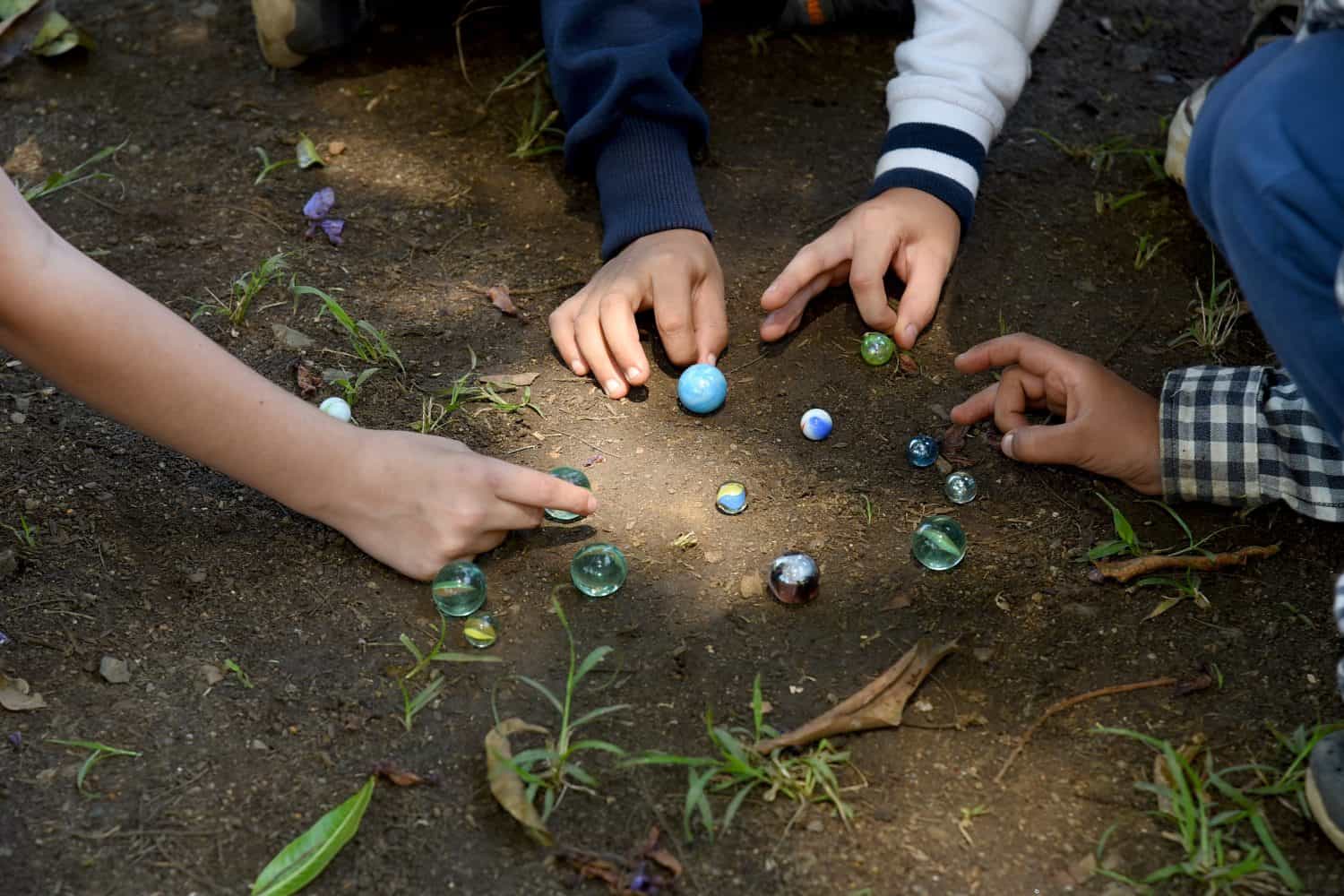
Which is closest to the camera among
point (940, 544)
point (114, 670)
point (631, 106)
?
point (114, 670)

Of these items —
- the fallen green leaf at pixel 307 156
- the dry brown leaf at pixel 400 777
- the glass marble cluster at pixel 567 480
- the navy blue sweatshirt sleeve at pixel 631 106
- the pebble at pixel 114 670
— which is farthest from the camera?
the fallen green leaf at pixel 307 156

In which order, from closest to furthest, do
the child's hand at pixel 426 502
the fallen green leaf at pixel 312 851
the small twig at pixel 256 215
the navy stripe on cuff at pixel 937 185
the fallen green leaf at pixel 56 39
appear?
1. the fallen green leaf at pixel 312 851
2. the child's hand at pixel 426 502
3. the navy stripe on cuff at pixel 937 185
4. the small twig at pixel 256 215
5. the fallen green leaf at pixel 56 39

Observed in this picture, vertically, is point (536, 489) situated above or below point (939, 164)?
below

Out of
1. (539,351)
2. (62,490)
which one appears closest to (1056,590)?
(539,351)

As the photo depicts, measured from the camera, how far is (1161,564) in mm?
1928

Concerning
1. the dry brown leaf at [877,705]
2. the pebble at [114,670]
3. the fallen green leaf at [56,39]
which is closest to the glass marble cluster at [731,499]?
the dry brown leaf at [877,705]

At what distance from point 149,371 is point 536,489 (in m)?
0.57

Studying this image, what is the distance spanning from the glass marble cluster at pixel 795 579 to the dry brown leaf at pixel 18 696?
1068 mm

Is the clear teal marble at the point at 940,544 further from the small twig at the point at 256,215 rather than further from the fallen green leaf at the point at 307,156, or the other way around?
the fallen green leaf at the point at 307,156

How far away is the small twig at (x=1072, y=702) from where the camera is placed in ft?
5.55

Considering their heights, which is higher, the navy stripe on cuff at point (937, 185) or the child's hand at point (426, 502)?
the navy stripe on cuff at point (937, 185)

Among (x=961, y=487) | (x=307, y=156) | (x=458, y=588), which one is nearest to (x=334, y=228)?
(x=307, y=156)

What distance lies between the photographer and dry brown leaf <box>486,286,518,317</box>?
2402 mm

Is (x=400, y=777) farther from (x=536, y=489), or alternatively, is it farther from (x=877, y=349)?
(x=877, y=349)
